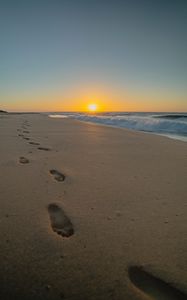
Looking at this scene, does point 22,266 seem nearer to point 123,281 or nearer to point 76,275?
point 76,275

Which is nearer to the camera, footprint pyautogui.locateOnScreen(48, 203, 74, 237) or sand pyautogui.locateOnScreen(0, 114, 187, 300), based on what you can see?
sand pyautogui.locateOnScreen(0, 114, 187, 300)

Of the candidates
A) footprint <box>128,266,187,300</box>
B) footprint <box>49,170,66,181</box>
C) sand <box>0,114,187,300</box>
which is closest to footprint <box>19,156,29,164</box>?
sand <box>0,114,187,300</box>

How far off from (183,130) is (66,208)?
1323 cm

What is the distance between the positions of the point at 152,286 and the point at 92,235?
601 mm

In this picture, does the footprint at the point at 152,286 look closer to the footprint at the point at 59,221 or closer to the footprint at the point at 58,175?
the footprint at the point at 59,221

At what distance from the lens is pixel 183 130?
14.5m

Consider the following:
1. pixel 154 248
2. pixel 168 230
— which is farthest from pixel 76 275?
pixel 168 230

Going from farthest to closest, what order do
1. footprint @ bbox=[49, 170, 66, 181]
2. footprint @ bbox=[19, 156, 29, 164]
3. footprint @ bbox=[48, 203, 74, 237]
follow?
footprint @ bbox=[19, 156, 29, 164]
footprint @ bbox=[49, 170, 66, 181]
footprint @ bbox=[48, 203, 74, 237]

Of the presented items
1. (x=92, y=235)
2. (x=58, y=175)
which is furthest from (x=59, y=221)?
(x=58, y=175)

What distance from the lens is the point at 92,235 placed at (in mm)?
Answer: 1948

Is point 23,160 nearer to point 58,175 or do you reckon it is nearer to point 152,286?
point 58,175

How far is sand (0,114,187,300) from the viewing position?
1.46m

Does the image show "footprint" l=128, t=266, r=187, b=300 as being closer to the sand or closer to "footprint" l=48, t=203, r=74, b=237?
the sand

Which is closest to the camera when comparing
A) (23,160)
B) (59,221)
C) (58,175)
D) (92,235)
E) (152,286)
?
(152,286)
